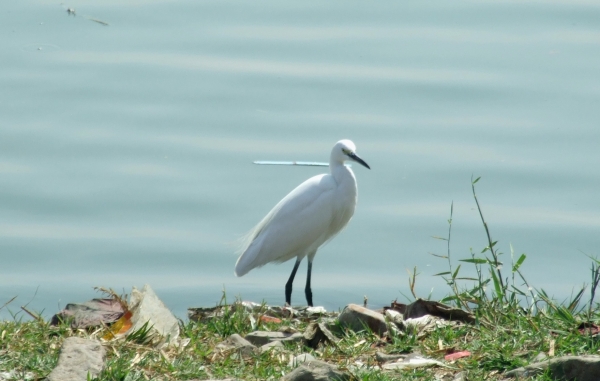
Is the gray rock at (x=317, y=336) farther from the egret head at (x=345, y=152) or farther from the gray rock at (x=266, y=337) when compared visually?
the egret head at (x=345, y=152)

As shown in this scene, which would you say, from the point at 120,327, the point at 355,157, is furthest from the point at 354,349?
the point at 355,157

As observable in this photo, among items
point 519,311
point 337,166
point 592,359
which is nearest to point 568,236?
point 337,166

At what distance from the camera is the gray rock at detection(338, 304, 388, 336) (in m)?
3.71

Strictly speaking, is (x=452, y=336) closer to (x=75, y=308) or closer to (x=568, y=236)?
(x=75, y=308)

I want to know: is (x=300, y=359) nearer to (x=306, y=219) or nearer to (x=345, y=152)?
(x=345, y=152)

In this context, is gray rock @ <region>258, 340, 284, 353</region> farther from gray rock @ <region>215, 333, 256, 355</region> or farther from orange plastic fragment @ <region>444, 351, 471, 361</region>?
orange plastic fragment @ <region>444, 351, 471, 361</region>

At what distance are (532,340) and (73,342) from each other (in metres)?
1.55

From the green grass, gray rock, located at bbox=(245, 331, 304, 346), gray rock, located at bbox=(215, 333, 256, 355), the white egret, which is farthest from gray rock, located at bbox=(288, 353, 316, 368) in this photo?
the white egret

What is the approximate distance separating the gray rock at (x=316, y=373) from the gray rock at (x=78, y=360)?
23.2 inches

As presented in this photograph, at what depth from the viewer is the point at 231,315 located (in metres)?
4.08

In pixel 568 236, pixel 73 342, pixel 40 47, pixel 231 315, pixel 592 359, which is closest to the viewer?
pixel 592 359

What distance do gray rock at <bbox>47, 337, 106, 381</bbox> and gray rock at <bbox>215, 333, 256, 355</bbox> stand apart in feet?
1.70

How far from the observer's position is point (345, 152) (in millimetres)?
6199

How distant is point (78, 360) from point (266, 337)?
34.1 inches
